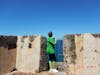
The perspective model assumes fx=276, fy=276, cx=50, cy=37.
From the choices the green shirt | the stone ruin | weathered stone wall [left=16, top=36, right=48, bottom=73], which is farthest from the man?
weathered stone wall [left=16, top=36, right=48, bottom=73]

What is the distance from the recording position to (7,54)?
36.9ft

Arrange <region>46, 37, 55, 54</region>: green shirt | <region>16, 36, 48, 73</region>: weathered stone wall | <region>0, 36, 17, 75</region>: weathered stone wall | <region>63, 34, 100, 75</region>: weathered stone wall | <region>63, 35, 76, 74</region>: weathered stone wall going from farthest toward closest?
<region>0, 36, 17, 75</region>: weathered stone wall, <region>16, 36, 48, 73</region>: weathered stone wall, <region>46, 37, 55, 54</region>: green shirt, <region>63, 35, 76, 74</region>: weathered stone wall, <region>63, 34, 100, 75</region>: weathered stone wall

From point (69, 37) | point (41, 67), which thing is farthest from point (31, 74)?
point (69, 37)

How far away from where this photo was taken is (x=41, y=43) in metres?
10.6

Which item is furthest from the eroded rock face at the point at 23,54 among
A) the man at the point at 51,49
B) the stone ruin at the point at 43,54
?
the man at the point at 51,49

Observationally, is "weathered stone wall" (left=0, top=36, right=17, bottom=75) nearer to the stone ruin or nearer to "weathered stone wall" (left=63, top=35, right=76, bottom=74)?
the stone ruin

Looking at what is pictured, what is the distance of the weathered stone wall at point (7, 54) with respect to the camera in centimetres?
1120

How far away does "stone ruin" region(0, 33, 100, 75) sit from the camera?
29.7 ft

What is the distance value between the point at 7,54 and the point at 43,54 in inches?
63.3

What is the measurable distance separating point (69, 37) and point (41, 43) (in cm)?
136

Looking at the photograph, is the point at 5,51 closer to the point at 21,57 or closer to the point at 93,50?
the point at 21,57

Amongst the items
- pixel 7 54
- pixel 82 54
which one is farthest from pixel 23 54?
pixel 82 54

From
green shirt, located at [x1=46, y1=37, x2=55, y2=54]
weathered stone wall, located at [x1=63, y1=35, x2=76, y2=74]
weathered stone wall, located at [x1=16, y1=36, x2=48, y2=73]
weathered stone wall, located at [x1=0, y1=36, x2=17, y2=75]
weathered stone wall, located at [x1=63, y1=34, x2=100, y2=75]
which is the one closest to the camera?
weathered stone wall, located at [x1=63, y1=34, x2=100, y2=75]

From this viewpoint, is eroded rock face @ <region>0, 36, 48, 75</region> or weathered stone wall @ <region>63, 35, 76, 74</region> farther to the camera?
eroded rock face @ <region>0, 36, 48, 75</region>
